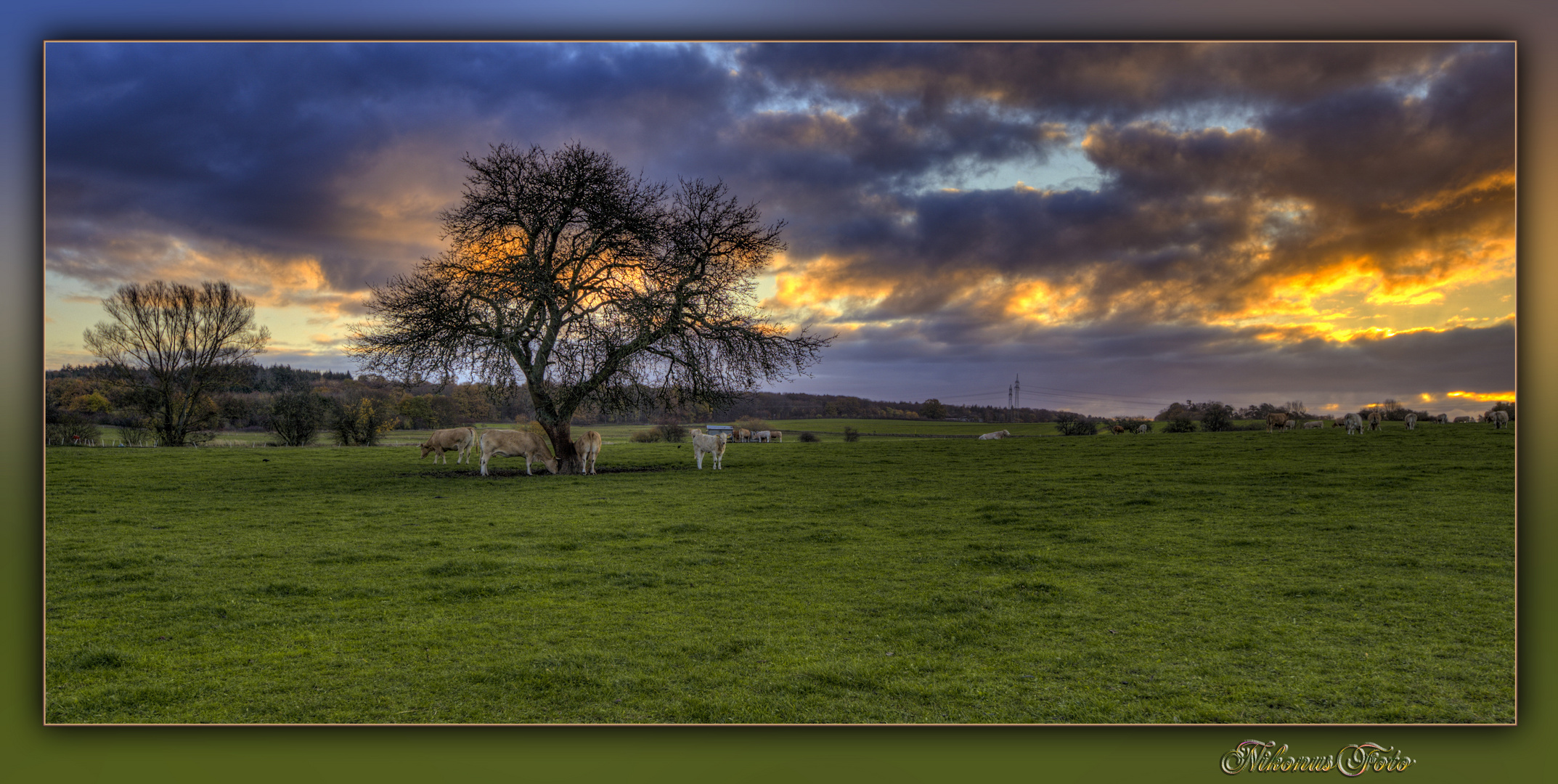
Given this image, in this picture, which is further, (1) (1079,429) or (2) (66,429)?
(1) (1079,429)

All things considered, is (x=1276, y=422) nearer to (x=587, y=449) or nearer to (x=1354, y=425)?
(x=1354, y=425)

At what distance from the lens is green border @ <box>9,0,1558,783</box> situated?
4.63m

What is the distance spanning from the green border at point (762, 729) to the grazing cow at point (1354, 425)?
12.3 metres

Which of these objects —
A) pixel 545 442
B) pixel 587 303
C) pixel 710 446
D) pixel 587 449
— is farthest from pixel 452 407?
pixel 710 446

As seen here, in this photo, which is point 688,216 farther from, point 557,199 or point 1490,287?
point 1490,287

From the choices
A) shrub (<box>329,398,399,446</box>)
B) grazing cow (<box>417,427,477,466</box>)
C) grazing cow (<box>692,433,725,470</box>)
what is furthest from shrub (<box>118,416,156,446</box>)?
grazing cow (<box>692,433,725,470</box>)

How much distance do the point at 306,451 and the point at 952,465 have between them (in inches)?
898

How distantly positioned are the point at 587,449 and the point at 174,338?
33.6ft

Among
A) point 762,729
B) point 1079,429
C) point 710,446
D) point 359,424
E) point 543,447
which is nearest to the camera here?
point 762,729

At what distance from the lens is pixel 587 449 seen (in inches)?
775

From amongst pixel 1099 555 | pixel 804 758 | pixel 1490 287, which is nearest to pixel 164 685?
pixel 804 758

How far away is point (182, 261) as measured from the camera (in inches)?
328

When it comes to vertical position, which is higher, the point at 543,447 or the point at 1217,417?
the point at 1217,417

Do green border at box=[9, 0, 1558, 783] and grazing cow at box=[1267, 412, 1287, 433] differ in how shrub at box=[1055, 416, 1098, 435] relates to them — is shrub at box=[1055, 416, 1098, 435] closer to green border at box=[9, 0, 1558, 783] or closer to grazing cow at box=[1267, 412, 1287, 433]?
grazing cow at box=[1267, 412, 1287, 433]
